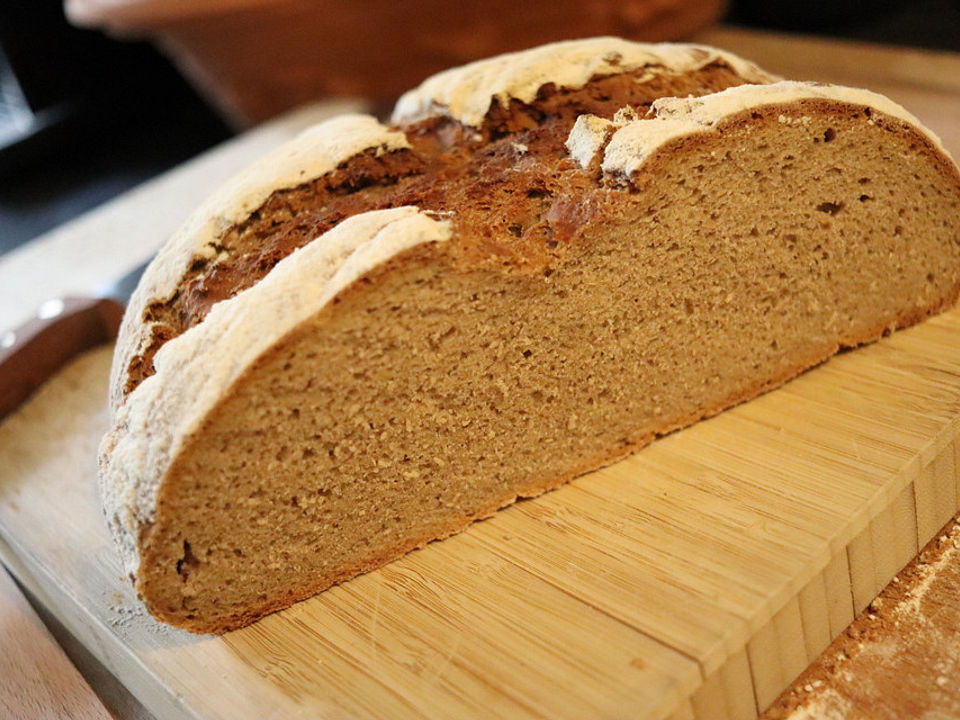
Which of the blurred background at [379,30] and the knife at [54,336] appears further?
the blurred background at [379,30]

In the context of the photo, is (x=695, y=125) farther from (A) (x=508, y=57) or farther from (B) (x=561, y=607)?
(B) (x=561, y=607)

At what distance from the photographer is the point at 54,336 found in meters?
2.86

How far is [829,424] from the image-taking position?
6.93ft

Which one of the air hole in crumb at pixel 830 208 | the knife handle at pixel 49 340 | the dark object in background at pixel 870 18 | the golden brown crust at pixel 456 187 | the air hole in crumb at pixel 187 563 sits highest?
the golden brown crust at pixel 456 187

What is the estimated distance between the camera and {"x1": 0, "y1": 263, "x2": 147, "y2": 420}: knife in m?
2.79

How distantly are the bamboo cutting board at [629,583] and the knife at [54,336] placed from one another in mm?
576

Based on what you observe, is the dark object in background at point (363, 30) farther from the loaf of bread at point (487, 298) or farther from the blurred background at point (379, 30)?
the loaf of bread at point (487, 298)

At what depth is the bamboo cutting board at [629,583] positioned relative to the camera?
1.70m

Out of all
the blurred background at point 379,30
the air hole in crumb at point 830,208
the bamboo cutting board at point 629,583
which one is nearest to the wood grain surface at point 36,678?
the bamboo cutting board at point 629,583

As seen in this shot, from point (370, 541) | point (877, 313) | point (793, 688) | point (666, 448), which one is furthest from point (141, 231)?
point (793, 688)

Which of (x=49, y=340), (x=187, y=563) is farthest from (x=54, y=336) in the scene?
(x=187, y=563)

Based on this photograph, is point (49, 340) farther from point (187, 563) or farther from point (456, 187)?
point (456, 187)

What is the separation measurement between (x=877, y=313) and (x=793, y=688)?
3.16ft

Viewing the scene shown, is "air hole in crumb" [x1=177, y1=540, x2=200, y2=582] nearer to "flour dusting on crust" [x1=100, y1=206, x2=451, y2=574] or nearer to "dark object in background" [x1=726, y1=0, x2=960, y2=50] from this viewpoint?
"flour dusting on crust" [x1=100, y1=206, x2=451, y2=574]
